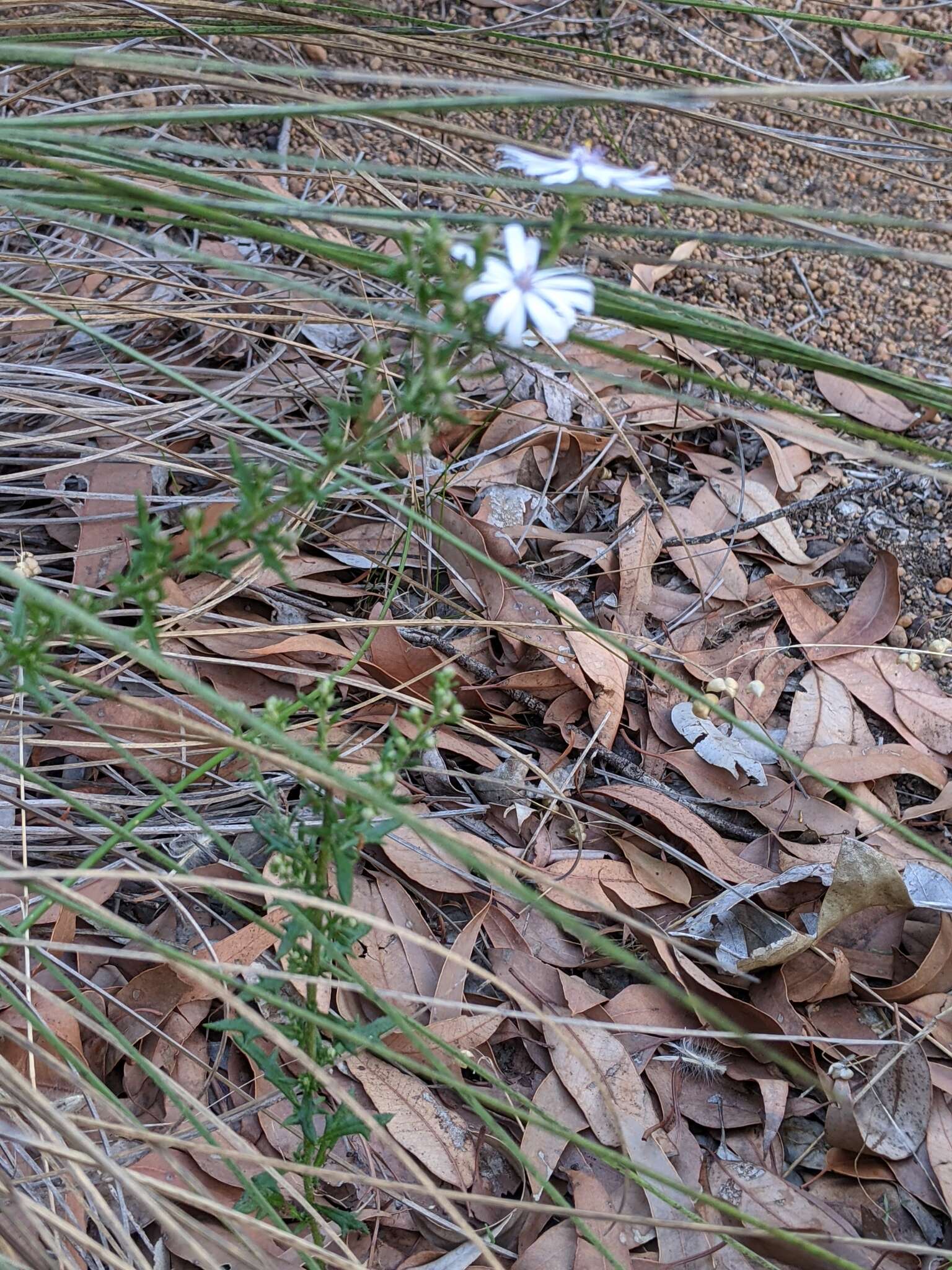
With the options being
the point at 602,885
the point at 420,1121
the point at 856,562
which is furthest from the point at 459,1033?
the point at 856,562

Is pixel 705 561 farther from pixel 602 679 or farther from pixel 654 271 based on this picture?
pixel 654 271

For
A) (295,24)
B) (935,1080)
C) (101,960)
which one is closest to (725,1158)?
(935,1080)

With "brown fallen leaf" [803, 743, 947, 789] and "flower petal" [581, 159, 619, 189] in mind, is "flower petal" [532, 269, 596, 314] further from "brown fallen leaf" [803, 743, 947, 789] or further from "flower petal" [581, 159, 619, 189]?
"brown fallen leaf" [803, 743, 947, 789]

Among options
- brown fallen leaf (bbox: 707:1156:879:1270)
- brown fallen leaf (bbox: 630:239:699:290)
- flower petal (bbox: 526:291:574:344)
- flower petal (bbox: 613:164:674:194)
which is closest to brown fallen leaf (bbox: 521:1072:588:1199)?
brown fallen leaf (bbox: 707:1156:879:1270)

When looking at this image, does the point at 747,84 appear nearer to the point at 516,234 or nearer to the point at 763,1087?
the point at 516,234

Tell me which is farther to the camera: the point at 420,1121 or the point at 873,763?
the point at 873,763

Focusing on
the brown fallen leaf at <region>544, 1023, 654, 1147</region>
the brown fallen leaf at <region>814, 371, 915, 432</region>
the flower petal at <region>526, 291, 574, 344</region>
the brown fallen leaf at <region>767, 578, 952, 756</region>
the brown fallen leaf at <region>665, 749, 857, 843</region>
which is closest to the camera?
the flower petal at <region>526, 291, 574, 344</region>
